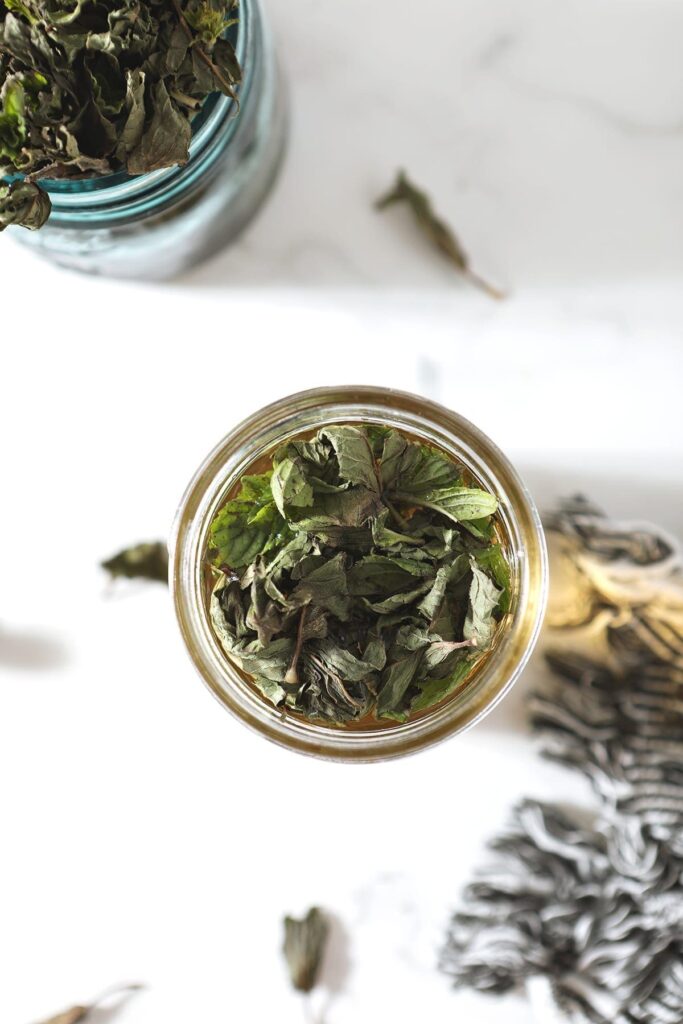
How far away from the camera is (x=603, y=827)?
3.06ft

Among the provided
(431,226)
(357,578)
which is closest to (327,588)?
(357,578)

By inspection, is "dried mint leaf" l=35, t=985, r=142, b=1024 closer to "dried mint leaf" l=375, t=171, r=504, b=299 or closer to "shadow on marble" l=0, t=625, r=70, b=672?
"shadow on marble" l=0, t=625, r=70, b=672

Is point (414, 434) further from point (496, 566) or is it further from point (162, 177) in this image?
point (162, 177)

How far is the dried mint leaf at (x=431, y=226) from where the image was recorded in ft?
2.97

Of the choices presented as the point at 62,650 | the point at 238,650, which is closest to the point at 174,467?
the point at 62,650

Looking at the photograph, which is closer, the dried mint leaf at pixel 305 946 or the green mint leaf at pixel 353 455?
the green mint leaf at pixel 353 455

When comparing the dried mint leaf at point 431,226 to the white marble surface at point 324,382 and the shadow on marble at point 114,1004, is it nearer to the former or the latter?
the white marble surface at point 324,382

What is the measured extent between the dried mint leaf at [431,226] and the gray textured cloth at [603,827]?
0.23 metres

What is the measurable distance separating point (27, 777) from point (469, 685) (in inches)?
18.4

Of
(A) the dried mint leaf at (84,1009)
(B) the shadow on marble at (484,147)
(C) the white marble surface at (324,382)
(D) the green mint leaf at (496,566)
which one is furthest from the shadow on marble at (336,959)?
(B) the shadow on marble at (484,147)

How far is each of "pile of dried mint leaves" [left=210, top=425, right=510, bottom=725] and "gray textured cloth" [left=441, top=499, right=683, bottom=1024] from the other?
0.29 m

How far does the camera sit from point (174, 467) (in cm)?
91

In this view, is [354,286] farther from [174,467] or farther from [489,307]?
[174,467]

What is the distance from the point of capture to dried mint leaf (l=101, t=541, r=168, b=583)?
90 cm
